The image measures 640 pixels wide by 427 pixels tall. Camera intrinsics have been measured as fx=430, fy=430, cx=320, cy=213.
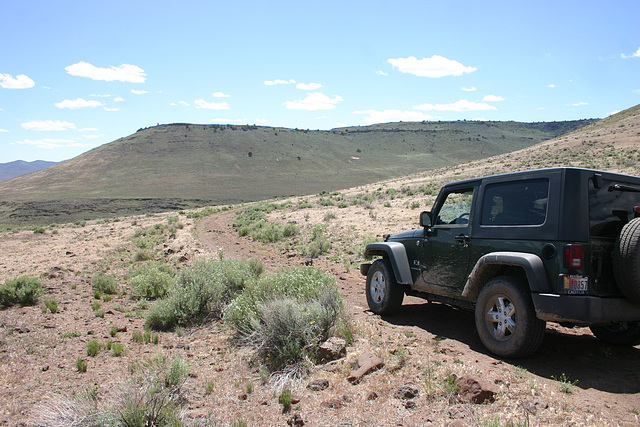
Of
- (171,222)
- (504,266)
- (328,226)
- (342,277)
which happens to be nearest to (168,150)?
(171,222)

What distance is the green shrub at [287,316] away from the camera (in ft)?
18.6

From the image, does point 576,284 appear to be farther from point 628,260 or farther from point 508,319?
point 508,319

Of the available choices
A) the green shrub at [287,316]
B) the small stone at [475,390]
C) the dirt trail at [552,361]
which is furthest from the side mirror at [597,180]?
the green shrub at [287,316]

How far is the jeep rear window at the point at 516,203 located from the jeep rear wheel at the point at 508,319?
71cm

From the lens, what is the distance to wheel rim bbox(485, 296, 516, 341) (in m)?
4.74

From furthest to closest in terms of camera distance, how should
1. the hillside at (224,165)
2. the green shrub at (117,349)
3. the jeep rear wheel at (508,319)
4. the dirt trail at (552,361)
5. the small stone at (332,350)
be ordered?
the hillside at (224,165) < the green shrub at (117,349) < the small stone at (332,350) < the jeep rear wheel at (508,319) < the dirt trail at (552,361)

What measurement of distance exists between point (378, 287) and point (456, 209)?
76.0 inches

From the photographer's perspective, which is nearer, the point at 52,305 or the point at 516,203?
the point at 516,203

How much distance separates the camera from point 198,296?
8328 millimetres

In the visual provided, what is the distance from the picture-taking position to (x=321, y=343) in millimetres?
5707

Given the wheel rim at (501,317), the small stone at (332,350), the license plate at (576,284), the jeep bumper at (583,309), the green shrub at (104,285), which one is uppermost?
the license plate at (576,284)

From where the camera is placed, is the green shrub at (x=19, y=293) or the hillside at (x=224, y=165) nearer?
the green shrub at (x=19, y=293)

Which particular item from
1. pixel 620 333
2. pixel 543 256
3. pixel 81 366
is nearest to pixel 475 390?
pixel 543 256

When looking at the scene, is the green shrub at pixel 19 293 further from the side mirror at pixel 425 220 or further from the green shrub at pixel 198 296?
the side mirror at pixel 425 220
